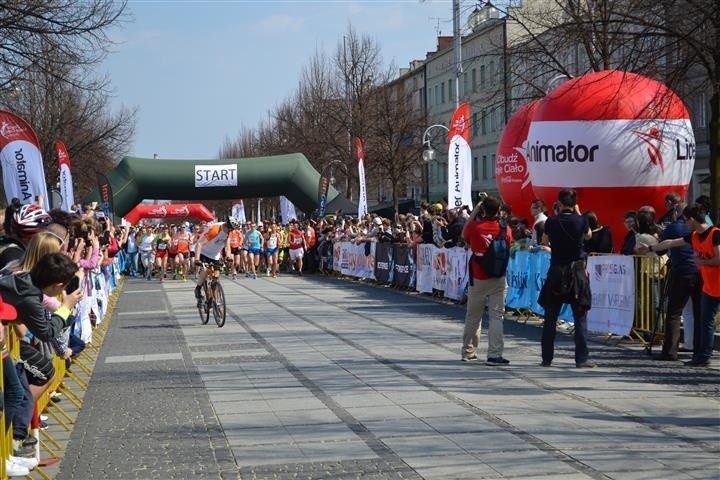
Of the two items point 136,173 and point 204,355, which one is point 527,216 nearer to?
point 204,355

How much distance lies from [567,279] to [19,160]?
455 inches

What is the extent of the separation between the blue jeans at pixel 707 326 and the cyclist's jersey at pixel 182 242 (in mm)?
29068

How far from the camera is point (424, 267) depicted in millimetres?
25297

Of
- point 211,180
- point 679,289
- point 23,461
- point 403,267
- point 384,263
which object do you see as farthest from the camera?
point 211,180

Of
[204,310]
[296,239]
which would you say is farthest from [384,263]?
[204,310]

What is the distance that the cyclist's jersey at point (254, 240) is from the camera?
38.2m

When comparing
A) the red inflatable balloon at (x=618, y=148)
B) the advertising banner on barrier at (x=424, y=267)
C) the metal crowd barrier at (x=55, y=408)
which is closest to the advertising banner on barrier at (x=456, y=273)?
the advertising banner on barrier at (x=424, y=267)

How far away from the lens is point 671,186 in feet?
65.8

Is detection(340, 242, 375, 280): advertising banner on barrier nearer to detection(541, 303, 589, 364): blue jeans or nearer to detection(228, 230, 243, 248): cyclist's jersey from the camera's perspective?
detection(228, 230, 243, 248): cyclist's jersey

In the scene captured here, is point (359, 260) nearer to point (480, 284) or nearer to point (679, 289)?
point (480, 284)

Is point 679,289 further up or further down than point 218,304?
further up

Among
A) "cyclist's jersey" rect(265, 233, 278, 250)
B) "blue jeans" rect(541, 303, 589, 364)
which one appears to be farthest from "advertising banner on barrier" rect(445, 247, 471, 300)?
"cyclist's jersey" rect(265, 233, 278, 250)

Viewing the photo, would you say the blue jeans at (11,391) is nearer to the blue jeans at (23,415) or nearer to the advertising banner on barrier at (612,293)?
the blue jeans at (23,415)

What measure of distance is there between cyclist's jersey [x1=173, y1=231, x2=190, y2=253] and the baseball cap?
3350 cm
